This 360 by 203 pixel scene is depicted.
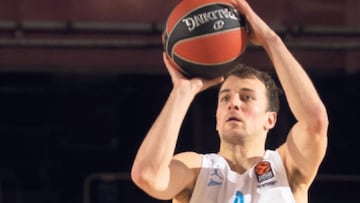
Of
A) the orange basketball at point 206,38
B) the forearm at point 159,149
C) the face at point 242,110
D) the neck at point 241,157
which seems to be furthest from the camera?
the neck at point 241,157

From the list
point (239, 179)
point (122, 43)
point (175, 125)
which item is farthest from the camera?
point (122, 43)

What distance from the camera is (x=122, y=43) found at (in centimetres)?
744

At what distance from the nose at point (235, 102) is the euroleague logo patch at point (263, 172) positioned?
0.95ft

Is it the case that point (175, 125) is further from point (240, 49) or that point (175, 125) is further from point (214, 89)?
point (214, 89)

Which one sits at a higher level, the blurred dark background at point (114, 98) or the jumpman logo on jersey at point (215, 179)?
the blurred dark background at point (114, 98)

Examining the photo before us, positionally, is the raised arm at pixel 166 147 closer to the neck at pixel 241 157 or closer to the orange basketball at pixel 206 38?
the orange basketball at pixel 206 38

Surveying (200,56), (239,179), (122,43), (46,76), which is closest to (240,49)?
(200,56)

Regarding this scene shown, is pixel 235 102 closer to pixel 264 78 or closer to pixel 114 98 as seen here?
pixel 264 78

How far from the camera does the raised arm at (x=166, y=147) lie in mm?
4195

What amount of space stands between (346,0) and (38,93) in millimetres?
2424

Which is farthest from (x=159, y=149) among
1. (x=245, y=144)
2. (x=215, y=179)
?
(x=245, y=144)

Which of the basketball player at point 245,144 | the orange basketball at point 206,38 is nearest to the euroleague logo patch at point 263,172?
the basketball player at point 245,144

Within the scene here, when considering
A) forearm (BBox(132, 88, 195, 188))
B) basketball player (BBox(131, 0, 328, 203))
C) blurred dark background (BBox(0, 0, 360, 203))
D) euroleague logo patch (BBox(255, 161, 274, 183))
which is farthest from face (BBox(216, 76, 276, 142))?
blurred dark background (BBox(0, 0, 360, 203))

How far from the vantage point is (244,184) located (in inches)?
178
